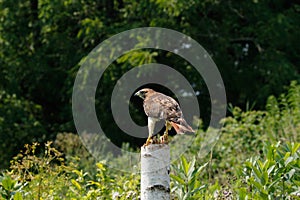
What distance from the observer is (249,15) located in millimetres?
12961

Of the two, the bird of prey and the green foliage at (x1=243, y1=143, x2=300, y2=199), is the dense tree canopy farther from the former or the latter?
the bird of prey

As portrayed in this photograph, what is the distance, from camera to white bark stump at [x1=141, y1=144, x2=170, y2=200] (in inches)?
133

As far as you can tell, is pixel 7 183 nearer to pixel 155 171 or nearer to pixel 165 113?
pixel 155 171

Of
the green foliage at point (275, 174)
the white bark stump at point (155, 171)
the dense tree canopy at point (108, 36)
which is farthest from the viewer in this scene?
the dense tree canopy at point (108, 36)

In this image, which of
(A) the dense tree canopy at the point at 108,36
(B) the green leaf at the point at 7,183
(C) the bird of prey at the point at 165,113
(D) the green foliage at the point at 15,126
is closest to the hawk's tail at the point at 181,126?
(C) the bird of prey at the point at 165,113

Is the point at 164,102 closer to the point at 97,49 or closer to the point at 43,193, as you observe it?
the point at 43,193

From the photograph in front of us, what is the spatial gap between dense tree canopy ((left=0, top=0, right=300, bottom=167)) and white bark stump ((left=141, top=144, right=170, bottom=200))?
24.8ft

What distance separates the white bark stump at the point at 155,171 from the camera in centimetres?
338

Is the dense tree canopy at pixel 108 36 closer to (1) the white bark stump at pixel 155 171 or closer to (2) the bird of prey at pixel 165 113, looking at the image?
(2) the bird of prey at pixel 165 113

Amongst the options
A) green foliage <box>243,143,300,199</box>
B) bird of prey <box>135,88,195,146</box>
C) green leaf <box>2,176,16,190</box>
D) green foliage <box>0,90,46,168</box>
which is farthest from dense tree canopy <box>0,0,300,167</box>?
bird of prey <box>135,88,195,146</box>

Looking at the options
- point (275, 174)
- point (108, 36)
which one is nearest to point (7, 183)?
point (275, 174)

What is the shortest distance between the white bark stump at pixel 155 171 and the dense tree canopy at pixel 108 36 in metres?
7.55

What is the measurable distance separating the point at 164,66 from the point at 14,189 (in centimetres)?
773

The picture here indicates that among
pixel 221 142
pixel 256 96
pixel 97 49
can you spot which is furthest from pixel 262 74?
pixel 221 142
